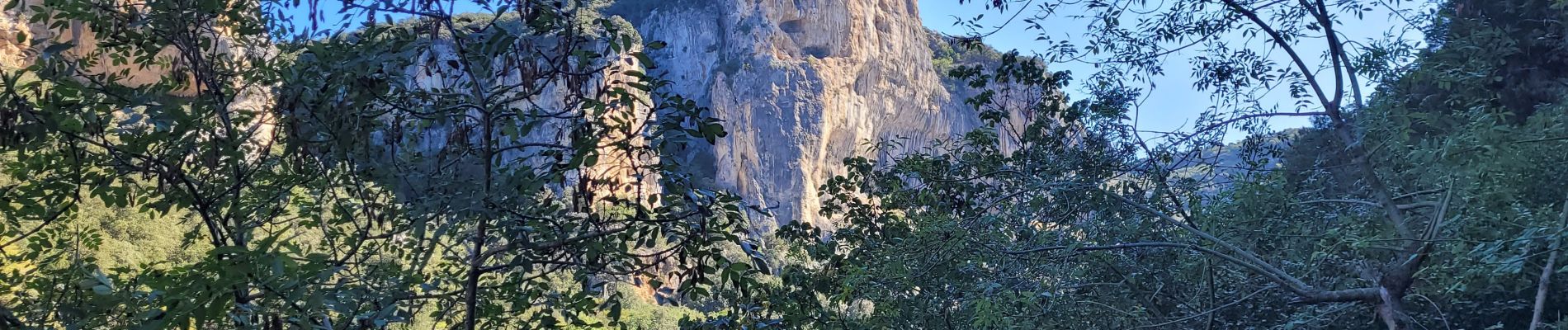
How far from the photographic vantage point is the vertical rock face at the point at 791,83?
41250 millimetres

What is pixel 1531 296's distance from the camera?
200 inches

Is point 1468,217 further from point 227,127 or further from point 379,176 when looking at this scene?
point 227,127

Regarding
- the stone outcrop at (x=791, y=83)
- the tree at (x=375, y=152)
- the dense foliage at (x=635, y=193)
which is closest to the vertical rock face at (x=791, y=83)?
the stone outcrop at (x=791, y=83)

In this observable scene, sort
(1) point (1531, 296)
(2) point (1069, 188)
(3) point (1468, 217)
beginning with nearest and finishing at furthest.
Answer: (3) point (1468, 217)
(2) point (1069, 188)
(1) point (1531, 296)

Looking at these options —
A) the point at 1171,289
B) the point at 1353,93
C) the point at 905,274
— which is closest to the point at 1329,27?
the point at 1353,93

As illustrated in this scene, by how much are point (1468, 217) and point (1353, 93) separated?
1037mm

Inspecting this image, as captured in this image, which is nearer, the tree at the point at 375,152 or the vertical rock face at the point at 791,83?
the tree at the point at 375,152

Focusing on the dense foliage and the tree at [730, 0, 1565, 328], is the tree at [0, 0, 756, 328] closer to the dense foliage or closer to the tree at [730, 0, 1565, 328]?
the dense foliage

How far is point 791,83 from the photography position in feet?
135

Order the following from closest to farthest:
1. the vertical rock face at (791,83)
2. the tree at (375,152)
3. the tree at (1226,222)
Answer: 1. the tree at (375,152)
2. the tree at (1226,222)
3. the vertical rock face at (791,83)

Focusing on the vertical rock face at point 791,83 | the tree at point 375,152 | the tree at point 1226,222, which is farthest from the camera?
the vertical rock face at point 791,83

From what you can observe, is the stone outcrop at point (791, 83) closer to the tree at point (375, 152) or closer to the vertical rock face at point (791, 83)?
the vertical rock face at point (791, 83)

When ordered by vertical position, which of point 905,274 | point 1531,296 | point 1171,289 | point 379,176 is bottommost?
point 1531,296

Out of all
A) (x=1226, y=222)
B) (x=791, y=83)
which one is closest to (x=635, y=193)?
(x=1226, y=222)
